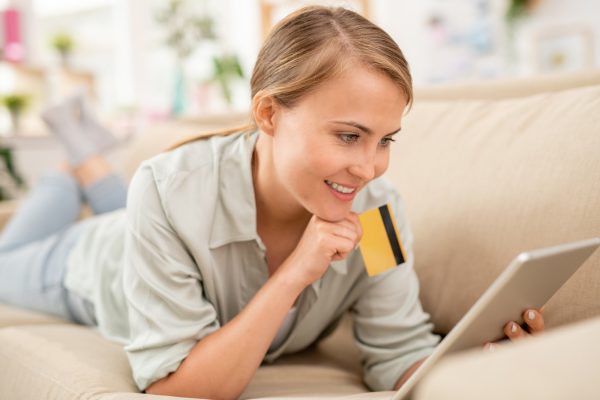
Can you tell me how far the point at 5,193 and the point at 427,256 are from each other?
6.14 feet

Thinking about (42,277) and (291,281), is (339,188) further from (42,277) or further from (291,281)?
(42,277)

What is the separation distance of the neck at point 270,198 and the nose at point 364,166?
0.22m

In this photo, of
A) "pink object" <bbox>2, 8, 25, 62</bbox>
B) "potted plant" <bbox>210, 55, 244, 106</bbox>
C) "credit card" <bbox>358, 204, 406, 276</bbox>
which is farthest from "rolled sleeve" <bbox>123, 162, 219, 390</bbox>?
"pink object" <bbox>2, 8, 25, 62</bbox>

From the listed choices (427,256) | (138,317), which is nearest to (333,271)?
(427,256)

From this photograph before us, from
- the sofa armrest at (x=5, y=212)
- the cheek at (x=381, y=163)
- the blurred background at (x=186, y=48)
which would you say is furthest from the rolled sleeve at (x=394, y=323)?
the blurred background at (x=186, y=48)

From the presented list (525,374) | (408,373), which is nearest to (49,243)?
(408,373)

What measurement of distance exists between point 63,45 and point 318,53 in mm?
3097

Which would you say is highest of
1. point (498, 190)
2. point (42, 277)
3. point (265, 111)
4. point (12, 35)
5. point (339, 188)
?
point (12, 35)

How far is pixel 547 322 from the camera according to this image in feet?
3.40

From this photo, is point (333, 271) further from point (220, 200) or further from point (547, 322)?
point (547, 322)

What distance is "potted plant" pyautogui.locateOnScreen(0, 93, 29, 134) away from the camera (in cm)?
333

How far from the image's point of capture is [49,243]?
180 centimetres

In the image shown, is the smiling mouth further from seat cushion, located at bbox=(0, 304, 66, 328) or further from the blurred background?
the blurred background

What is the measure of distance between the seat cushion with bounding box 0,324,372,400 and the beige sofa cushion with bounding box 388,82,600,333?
241 millimetres
